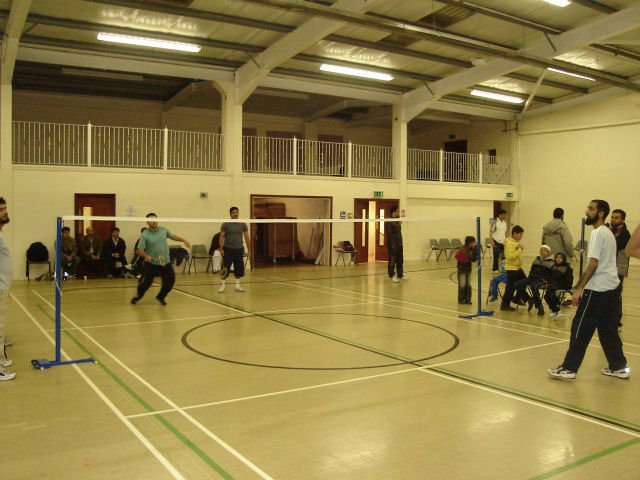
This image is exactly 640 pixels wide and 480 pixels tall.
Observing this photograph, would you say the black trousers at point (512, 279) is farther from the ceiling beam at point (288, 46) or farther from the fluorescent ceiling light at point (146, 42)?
the fluorescent ceiling light at point (146, 42)

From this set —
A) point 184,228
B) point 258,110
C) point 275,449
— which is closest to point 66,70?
point 184,228

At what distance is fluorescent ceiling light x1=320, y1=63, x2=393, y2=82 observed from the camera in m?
17.9

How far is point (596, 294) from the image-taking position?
579 centimetres

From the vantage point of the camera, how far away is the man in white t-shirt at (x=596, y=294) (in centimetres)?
576

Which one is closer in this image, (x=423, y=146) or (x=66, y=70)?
(x=66, y=70)

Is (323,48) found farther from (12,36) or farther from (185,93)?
(12,36)

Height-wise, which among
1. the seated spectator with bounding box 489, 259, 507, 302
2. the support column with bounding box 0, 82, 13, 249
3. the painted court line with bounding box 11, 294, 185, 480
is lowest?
the painted court line with bounding box 11, 294, 185, 480

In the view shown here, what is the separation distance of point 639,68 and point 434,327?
50.5 ft

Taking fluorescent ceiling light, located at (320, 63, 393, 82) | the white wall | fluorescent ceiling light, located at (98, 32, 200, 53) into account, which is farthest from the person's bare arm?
the white wall

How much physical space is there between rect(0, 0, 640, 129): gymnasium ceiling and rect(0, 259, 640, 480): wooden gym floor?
7347mm

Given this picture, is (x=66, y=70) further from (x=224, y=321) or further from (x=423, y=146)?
(x=423, y=146)

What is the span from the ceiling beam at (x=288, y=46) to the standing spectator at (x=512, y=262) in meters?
6.12

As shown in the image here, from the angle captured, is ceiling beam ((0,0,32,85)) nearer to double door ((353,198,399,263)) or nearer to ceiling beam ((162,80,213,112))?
ceiling beam ((162,80,213,112))

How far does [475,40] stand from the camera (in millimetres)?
16359
